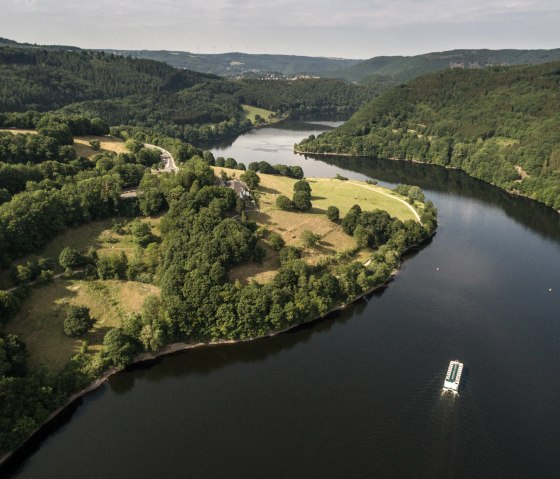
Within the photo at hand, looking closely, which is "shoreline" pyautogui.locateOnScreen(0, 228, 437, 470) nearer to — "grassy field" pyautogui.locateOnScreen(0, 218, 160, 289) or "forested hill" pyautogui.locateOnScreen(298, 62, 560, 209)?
"grassy field" pyautogui.locateOnScreen(0, 218, 160, 289)

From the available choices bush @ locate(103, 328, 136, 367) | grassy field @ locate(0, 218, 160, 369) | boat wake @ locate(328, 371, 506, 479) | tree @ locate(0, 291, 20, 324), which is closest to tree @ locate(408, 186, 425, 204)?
boat wake @ locate(328, 371, 506, 479)

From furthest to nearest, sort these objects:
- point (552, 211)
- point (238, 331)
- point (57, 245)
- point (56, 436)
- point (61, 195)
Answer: point (552, 211) < point (61, 195) < point (57, 245) < point (238, 331) < point (56, 436)

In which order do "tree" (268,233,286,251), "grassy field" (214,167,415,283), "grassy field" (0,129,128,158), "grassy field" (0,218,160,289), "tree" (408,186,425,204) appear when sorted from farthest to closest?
"tree" (408,186,425,204) < "grassy field" (0,129,128,158) < "tree" (268,233,286,251) < "grassy field" (214,167,415,283) < "grassy field" (0,218,160,289)

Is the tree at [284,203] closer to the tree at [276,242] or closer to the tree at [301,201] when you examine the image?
the tree at [301,201]

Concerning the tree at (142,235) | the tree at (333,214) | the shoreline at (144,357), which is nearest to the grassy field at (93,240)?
the tree at (142,235)

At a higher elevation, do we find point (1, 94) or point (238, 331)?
point (1, 94)

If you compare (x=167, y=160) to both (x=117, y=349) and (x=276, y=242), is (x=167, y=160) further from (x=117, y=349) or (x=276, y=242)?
(x=117, y=349)

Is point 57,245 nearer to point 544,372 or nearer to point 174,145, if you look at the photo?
point 174,145

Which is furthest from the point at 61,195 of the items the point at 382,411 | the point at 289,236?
the point at 382,411
